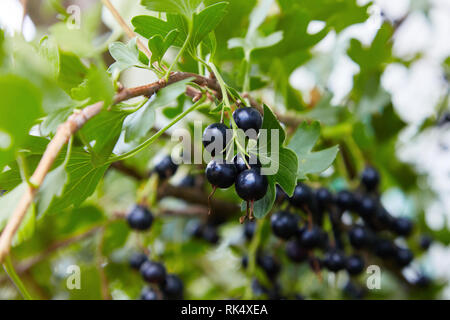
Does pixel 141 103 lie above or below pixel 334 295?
above

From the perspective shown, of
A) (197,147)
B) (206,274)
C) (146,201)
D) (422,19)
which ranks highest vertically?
(422,19)

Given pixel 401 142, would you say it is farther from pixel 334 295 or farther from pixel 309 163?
pixel 309 163

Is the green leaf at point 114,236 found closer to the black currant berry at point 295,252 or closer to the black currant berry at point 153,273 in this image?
the black currant berry at point 153,273

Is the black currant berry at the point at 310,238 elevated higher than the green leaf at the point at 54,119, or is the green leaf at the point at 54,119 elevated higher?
A: the green leaf at the point at 54,119

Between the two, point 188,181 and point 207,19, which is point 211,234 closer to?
point 188,181

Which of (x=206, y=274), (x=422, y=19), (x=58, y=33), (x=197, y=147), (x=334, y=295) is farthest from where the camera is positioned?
(x=206, y=274)

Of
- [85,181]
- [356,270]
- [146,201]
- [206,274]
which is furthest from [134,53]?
[206,274]

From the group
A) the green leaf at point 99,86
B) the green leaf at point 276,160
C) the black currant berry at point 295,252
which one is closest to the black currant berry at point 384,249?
the black currant berry at point 295,252
